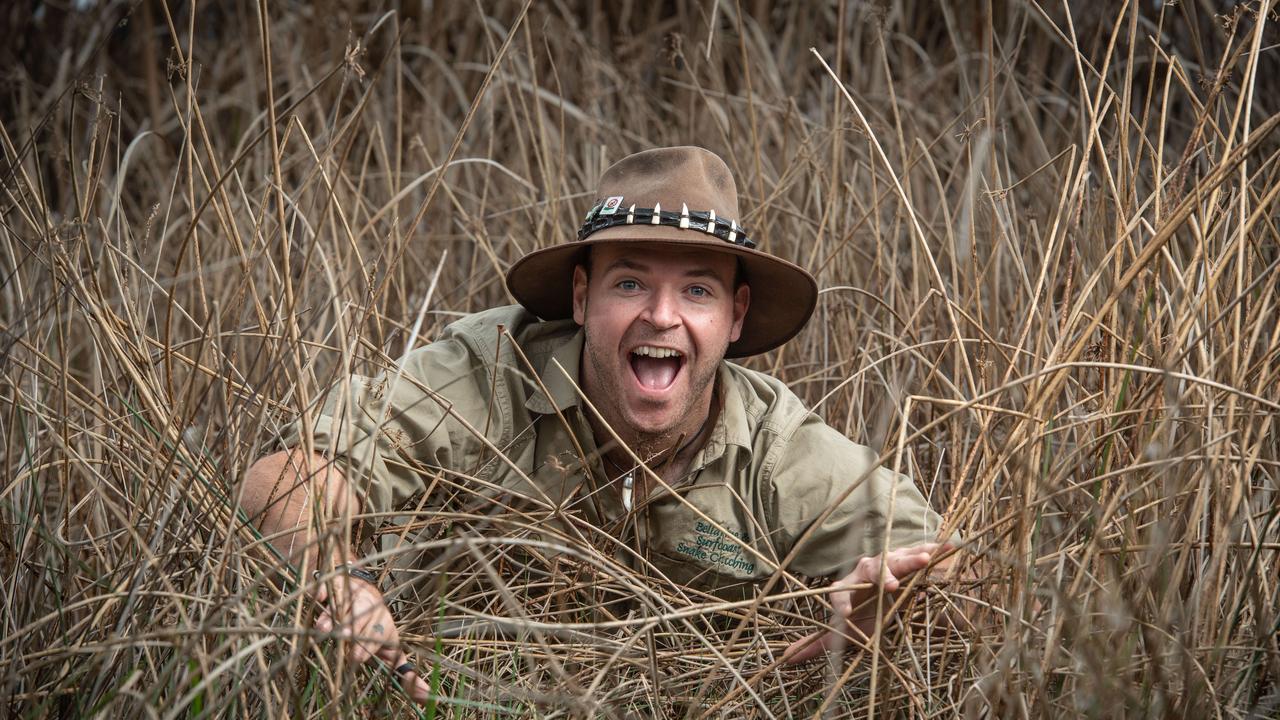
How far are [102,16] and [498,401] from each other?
3795mm

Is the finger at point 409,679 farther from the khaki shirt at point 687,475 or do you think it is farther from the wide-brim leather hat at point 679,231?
the wide-brim leather hat at point 679,231

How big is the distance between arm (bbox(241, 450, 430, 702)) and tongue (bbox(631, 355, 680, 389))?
0.65m

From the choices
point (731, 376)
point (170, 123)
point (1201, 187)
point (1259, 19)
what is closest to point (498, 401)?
point (731, 376)

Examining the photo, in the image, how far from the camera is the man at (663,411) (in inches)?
91.6

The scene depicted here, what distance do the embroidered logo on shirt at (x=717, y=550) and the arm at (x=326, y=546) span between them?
0.73 metres

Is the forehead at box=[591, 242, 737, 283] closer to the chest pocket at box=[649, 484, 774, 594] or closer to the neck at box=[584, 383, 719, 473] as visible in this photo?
the neck at box=[584, 383, 719, 473]

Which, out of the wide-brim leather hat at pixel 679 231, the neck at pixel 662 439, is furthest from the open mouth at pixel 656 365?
the wide-brim leather hat at pixel 679 231

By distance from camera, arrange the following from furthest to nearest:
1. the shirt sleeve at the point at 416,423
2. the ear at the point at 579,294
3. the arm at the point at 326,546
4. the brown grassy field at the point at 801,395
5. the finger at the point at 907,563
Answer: the ear at the point at 579,294 → the shirt sleeve at the point at 416,423 → the finger at the point at 907,563 → the brown grassy field at the point at 801,395 → the arm at the point at 326,546

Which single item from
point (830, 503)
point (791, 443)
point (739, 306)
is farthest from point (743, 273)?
point (830, 503)

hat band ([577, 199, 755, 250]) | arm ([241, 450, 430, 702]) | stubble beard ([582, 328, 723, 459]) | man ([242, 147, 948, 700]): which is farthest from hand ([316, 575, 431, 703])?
hat band ([577, 199, 755, 250])

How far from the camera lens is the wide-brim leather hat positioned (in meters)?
2.34

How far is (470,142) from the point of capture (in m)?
4.54

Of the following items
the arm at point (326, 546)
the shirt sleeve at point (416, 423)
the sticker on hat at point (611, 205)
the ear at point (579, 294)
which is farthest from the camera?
the ear at point (579, 294)

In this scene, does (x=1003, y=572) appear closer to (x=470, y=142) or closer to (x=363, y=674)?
(x=363, y=674)
